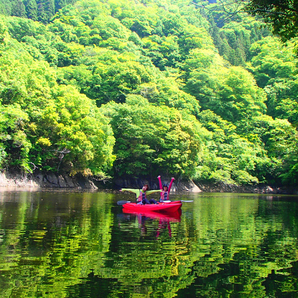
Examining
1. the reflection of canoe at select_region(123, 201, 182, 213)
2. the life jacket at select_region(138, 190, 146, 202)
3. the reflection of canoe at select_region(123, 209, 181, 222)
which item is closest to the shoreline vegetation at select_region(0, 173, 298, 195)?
the life jacket at select_region(138, 190, 146, 202)

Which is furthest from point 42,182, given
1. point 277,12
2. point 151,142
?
point 277,12

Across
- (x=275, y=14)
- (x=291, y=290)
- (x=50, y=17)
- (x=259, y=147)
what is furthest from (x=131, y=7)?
(x=291, y=290)

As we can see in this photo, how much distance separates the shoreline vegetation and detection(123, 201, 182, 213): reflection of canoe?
632 inches

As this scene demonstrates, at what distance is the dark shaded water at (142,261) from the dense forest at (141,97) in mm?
9283

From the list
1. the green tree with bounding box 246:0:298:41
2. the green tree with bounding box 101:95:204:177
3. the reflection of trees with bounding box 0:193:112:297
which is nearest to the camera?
the reflection of trees with bounding box 0:193:112:297

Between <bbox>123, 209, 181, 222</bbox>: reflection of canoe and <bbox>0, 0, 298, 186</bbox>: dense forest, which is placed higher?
<bbox>0, 0, 298, 186</bbox>: dense forest

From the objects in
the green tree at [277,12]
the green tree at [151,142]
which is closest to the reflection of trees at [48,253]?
the green tree at [277,12]

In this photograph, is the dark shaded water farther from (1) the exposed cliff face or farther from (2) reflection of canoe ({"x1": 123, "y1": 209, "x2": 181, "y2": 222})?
(1) the exposed cliff face

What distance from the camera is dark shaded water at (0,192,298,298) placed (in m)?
5.40

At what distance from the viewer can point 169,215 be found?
1558 cm

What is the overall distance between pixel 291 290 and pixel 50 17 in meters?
108

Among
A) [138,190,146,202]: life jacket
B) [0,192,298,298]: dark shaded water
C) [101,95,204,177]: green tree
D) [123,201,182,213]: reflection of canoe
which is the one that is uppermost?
[101,95,204,177]: green tree

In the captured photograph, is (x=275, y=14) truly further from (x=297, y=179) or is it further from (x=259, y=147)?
(x=259, y=147)

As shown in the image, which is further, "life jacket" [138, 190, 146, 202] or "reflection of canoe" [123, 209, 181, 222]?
"life jacket" [138, 190, 146, 202]
